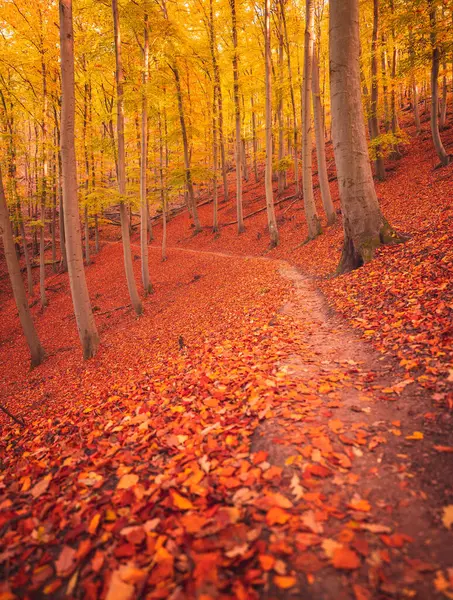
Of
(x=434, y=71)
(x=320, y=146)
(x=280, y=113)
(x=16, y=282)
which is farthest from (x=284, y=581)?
(x=280, y=113)

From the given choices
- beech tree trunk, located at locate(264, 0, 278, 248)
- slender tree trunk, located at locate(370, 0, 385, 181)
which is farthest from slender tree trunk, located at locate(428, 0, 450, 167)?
beech tree trunk, located at locate(264, 0, 278, 248)

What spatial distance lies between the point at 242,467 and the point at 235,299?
694 cm

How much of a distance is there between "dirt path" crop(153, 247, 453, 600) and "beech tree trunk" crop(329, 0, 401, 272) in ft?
13.5

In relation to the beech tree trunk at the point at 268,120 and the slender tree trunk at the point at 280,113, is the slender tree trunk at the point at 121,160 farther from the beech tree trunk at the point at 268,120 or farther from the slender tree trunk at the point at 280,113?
the slender tree trunk at the point at 280,113

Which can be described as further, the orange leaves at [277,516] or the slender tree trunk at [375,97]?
the slender tree trunk at [375,97]

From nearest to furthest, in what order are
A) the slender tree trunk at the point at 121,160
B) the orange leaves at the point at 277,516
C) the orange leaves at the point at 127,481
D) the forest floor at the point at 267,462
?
1. the forest floor at the point at 267,462
2. the orange leaves at the point at 277,516
3. the orange leaves at the point at 127,481
4. the slender tree trunk at the point at 121,160

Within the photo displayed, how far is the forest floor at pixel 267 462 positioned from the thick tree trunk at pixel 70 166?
2.87 meters

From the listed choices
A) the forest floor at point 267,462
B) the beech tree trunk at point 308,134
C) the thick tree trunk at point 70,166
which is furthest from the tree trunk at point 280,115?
the forest floor at point 267,462

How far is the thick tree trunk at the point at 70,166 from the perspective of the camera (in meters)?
6.87

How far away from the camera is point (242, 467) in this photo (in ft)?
7.37

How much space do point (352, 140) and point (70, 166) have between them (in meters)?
6.83

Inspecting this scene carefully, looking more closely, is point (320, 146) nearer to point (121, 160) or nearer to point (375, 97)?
point (375, 97)

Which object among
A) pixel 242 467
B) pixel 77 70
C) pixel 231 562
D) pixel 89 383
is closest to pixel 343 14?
pixel 242 467

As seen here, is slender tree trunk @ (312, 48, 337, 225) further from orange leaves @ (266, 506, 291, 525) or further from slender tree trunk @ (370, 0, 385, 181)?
orange leaves @ (266, 506, 291, 525)
